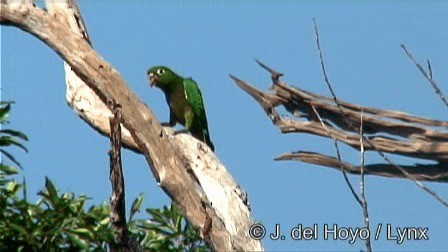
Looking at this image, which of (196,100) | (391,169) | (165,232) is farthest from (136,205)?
(196,100)

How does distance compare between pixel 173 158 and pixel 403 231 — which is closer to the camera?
pixel 403 231

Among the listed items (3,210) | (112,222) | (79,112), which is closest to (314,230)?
(112,222)

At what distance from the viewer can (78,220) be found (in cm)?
384

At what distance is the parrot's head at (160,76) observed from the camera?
607 centimetres

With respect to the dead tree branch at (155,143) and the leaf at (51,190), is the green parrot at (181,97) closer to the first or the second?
the dead tree branch at (155,143)

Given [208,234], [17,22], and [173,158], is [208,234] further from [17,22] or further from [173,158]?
[17,22]

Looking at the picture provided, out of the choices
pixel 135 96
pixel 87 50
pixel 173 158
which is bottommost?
pixel 173 158

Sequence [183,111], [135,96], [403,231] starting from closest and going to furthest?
1. [403,231]
2. [135,96]
3. [183,111]

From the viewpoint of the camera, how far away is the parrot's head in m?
6.07

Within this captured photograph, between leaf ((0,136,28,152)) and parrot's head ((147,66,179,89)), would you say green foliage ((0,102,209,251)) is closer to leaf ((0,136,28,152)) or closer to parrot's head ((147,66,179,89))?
leaf ((0,136,28,152))

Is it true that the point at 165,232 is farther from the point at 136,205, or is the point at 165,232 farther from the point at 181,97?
the point at 181,97

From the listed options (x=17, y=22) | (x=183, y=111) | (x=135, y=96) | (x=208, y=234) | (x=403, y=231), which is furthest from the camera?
(x=183, y=111)

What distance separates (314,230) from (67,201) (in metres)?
1.08

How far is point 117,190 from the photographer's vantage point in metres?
3.70
